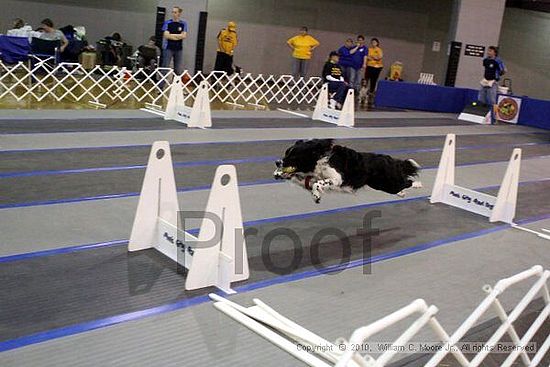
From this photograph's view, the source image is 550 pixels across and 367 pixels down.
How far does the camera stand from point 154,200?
4402mm

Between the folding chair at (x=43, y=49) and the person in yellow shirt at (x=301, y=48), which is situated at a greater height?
the person in yellow shirt at (x=301, y=48)

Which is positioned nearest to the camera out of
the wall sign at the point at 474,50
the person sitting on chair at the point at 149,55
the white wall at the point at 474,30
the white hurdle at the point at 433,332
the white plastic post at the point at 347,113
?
the white hurdle at the point at 433,332

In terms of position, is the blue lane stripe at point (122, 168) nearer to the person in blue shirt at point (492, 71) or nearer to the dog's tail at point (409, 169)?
the dog's tail at point (409, 169)

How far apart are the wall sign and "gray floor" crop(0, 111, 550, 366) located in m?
11.7

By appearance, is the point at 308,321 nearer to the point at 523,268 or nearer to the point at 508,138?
the point at 523,268

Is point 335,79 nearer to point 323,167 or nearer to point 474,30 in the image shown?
point 474,30

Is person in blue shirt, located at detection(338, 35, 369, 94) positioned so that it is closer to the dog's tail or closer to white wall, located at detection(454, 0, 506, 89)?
white wall, located at detection(454, 0, 506, 89)

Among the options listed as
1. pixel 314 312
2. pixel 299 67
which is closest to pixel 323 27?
pixel 299 67

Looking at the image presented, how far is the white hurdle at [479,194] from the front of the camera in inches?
247

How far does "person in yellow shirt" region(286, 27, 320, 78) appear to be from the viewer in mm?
15852

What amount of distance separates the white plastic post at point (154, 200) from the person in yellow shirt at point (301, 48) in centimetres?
1204

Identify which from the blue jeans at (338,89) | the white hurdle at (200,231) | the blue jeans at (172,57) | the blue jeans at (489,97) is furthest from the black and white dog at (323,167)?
the blue jeans at (489,97)

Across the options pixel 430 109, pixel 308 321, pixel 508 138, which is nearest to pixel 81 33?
pixel 430 109

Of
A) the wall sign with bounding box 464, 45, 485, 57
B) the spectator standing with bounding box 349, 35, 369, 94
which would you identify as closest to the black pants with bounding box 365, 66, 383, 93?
the spectator standing with bounding box 349, 35, 369, 94
